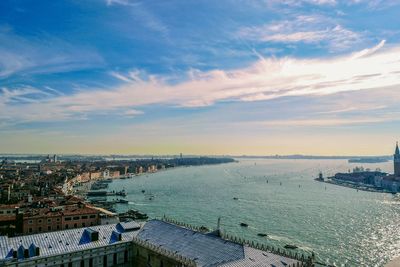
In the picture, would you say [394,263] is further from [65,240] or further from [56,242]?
[56,242]

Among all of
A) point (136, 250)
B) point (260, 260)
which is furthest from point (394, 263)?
point (136, 250)

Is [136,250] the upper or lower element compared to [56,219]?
upper

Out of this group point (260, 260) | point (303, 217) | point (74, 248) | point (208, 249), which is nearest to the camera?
point (260, 260)

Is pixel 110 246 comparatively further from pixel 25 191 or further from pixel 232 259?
pixel 25 191

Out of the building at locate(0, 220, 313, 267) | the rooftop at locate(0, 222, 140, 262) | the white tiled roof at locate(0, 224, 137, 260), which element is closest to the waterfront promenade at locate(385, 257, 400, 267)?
the building at locate(0, 220, 313, 267)

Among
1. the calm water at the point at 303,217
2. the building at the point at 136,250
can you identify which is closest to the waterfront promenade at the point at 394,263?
the calm water at the point at 303,217

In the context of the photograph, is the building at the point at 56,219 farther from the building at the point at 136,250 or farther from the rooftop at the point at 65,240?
the building at the point at 136,250

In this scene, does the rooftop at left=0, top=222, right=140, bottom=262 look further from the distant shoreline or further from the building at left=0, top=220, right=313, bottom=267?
the distant shoreline

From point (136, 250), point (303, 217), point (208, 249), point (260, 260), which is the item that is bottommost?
point (303, 217)

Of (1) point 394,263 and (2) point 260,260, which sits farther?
(1) point 394,263
